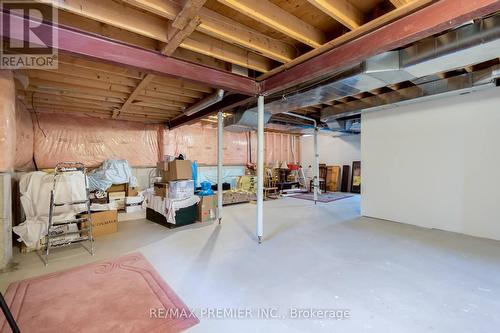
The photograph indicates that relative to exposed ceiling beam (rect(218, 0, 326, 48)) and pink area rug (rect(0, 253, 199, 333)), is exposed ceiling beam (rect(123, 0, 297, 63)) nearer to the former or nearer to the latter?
exposed ceiling beam (rect(218, 0, 326, 48))

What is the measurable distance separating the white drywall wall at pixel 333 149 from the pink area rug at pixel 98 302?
8230 millimetres

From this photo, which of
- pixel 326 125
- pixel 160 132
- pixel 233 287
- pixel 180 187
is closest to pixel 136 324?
pixel 233 287

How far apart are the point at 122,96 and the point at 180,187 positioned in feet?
6.46

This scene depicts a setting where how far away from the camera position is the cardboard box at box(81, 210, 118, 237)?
3.67 metres

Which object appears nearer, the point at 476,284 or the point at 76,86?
the point at 476,284

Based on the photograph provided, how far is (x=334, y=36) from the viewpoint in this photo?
2.37 metres

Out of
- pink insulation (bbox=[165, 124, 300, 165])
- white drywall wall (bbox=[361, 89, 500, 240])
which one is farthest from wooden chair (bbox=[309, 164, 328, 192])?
white drywall wall (bbox=[361, 89, 500, 240])

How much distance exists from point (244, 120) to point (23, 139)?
4.14m

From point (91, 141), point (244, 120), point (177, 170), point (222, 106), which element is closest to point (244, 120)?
point (244, 120)

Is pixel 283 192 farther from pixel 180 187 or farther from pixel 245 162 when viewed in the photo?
pixel 180 187

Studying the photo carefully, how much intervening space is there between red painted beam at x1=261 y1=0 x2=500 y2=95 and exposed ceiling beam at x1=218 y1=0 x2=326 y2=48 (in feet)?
0.82

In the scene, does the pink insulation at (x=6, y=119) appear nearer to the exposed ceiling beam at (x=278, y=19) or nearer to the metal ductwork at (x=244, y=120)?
the exposed ceiling beam at (x=278, y=19)

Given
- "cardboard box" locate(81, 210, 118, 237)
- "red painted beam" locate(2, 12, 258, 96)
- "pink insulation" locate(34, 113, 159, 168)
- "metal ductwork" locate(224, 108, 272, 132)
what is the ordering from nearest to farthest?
"red painted beam" locate(2, 12, 258, 96), "cardboard box" locate(81, 210, 118, 237), "metal ductwork" locate(224, 108, 272, 132), "pink insulation" locate(34, 113, 159, 168)

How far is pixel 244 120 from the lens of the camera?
4.76 meters
